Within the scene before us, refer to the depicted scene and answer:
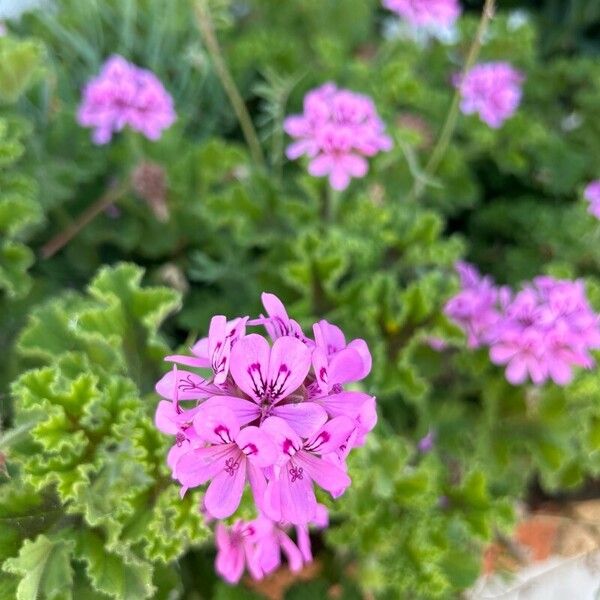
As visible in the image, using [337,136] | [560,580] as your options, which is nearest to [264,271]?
[337,136]

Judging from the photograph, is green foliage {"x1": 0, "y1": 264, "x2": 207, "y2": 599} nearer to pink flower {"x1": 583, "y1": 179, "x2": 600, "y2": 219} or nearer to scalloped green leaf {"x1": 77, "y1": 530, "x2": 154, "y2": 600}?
scalloped green leaf {"x1": 77, "y1": 530, "x2": 154, "y2": 600}

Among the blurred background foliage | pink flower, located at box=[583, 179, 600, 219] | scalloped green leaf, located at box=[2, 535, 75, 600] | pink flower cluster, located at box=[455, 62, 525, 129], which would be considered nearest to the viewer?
scalloped green leaf, located at box=[2, 535, 75, 600]

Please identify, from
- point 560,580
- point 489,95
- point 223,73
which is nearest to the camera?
point 223,73

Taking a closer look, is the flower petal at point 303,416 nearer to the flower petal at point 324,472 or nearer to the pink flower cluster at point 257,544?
the flower petal at point 324,472

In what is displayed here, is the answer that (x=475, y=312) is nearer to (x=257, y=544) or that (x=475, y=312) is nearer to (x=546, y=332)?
(x=546, y=332)

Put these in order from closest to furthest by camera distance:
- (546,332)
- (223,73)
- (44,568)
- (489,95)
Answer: (44,568), (546,332), (223,73), (489,95)

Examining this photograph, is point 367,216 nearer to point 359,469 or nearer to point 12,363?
point 359,469

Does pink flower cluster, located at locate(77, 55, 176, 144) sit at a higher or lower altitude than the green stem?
higher

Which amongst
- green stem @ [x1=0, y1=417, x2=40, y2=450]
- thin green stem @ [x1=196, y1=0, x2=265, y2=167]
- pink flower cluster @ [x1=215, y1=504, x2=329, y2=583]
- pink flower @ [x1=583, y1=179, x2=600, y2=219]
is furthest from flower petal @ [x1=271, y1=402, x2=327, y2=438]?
pink flower @ [x1=583, y1=179, x2=600, y2=219]
